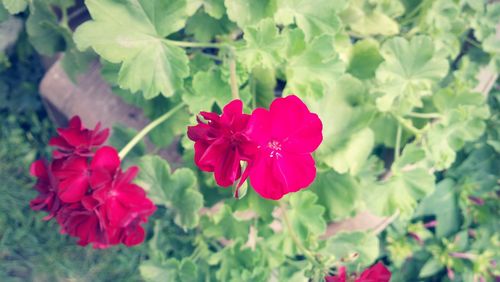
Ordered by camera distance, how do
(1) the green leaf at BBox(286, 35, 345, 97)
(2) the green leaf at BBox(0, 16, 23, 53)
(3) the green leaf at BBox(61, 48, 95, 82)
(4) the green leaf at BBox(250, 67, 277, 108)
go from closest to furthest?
(1) the green leaf at BBox(286, 35, 345, 97)
(4) the green leaf at BBox(250, 67, 277, 108)
(3) the green leaf at BBox(61, 48, 95, 82)
(2) the green leaf at BBox(0, 16, 23, 53)

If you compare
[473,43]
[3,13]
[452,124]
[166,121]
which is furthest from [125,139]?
[473,43]

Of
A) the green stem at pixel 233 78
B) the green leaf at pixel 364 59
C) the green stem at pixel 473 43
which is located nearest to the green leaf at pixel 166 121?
the green stem at pixel 233 78

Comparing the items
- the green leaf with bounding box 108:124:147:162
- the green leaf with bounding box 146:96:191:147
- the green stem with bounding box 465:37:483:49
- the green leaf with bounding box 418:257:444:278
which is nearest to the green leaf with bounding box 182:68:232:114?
the green leaf with bounding box 146:96:191:147

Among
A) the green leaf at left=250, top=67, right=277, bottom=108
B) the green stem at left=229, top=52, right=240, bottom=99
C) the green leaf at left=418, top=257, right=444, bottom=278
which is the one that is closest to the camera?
A: the green stem at left=229, top=52, right=240, bottom=99

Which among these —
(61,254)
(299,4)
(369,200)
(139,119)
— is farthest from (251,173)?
(61,254)

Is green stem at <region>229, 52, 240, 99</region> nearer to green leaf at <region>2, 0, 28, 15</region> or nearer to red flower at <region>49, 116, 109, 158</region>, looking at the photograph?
red flower at <region>49, 116, 109, 158</region>

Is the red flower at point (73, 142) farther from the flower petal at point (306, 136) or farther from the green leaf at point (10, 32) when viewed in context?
the green leaf at point (10, 32)
